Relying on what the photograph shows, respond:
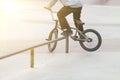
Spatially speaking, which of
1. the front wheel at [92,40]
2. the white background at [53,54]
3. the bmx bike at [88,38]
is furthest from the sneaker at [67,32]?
the white background at [53,54]

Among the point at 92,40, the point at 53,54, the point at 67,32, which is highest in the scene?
the point at 67,32

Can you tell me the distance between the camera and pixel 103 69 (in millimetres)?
7914

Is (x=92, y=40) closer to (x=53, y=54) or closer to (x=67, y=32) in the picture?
(x=67, y=32)

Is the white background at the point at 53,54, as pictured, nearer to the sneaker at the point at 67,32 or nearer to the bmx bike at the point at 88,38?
the bmx bike at the point at 88,38

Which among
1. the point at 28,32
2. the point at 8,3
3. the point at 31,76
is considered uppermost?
the point at 8,3

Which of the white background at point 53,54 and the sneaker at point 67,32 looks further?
the sneaker at point 67,32

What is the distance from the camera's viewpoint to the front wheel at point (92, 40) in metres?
9.05

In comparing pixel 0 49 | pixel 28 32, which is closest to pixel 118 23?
pixel 28 32

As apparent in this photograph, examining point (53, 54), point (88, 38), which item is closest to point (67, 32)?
point (88, 38)

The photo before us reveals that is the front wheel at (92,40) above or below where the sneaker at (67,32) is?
below

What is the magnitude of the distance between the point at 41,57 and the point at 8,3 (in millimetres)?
10730

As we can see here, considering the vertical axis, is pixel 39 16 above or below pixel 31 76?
above

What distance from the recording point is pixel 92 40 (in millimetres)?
9055

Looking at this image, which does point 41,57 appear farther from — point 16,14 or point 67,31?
point 16,14
